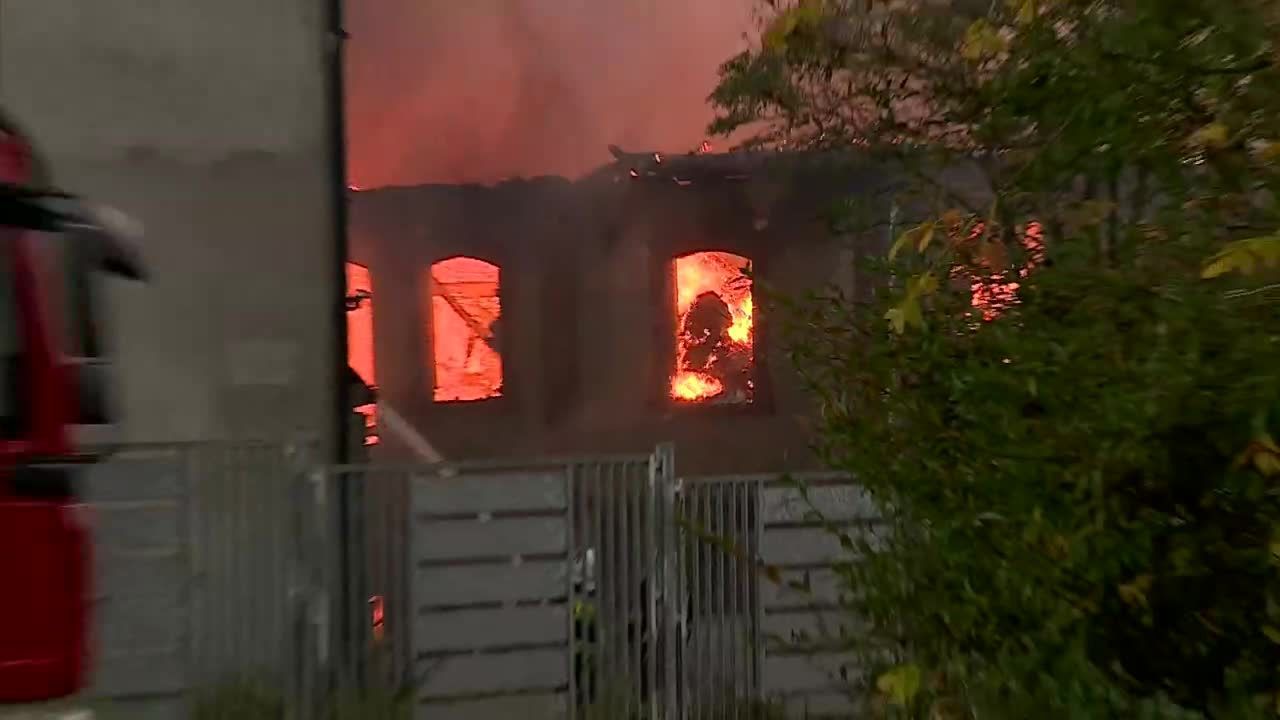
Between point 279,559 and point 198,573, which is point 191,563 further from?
point 279,559

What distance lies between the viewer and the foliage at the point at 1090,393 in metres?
1.73

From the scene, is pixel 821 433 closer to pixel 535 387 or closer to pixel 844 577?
pixel 844 577

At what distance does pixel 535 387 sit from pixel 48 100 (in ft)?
7.91

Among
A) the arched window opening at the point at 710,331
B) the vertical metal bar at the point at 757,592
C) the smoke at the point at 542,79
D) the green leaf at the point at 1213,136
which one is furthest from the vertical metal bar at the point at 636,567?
the green leaf at the point at 1213,136

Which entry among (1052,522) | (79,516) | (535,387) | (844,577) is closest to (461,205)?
(535,387)

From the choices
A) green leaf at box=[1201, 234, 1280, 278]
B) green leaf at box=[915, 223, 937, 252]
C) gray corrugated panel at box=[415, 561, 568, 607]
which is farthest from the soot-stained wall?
A: green leaf at box=[1201, 234, 1280, 278]

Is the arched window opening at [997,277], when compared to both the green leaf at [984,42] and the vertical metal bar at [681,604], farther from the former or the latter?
the vertical metal bar at [681,604]

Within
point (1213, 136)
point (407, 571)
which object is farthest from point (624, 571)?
point (1213, 136)

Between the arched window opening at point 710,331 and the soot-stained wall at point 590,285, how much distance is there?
0.05 meters

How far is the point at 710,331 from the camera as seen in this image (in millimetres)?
4855

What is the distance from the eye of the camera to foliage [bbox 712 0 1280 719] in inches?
68.3

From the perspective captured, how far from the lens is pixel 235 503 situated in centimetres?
380

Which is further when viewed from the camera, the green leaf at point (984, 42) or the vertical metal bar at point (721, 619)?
the vertical metal bar at point (721, 619)

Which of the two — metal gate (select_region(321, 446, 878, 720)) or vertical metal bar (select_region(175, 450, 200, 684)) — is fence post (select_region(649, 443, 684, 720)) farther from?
vertical metal bar (select_region(175, 450, 200, 684))
